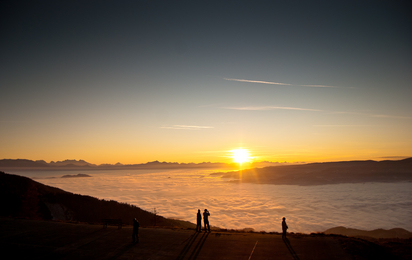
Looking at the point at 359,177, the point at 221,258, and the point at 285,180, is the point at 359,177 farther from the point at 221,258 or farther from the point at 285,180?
the point at 221,258

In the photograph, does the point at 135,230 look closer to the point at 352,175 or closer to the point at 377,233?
the point at 377,233

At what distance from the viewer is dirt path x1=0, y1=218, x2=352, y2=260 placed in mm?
12375

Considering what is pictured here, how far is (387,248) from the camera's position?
13570 mm

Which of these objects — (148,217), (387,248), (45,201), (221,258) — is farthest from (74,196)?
(387,248)

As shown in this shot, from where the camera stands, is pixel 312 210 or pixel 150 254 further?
pixel 312 210

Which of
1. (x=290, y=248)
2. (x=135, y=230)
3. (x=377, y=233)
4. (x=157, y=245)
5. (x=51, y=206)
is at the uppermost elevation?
(x=135, y=230)

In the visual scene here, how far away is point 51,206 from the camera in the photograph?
35375 millimetres

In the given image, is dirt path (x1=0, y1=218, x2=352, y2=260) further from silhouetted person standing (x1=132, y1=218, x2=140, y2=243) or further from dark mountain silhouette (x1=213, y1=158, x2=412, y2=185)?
dark mountain silhouette (x1=213, y1=158, x2=412, y2=185)

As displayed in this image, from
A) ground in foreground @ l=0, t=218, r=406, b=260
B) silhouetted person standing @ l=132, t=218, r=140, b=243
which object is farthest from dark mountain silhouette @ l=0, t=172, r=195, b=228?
silhouetted person standing @ l=132, t=218, r=140, b=243

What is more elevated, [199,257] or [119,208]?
[199,257]

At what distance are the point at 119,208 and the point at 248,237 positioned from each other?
3520cm

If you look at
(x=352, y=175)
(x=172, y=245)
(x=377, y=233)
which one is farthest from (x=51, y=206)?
(x=352, y=175)

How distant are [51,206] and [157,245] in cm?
3020

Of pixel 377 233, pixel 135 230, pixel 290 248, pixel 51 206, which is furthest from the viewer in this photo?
pixel 377 233
